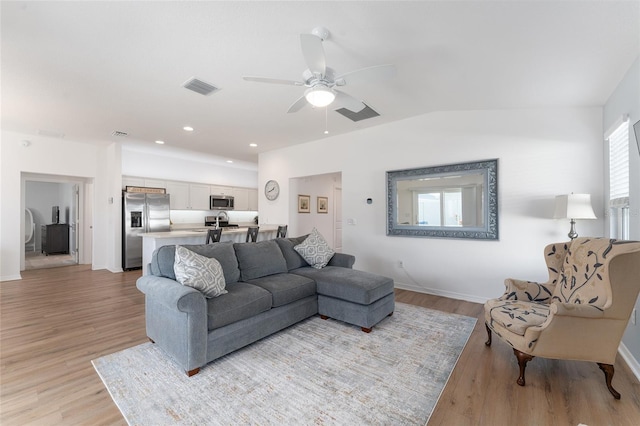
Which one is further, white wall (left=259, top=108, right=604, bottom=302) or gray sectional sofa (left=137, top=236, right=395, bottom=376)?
white wall (left=259, top=108, right=604, bottom=302)

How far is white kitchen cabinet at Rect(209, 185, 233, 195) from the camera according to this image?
7.89 m

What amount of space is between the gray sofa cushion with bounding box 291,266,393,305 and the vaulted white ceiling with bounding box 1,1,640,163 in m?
2.21

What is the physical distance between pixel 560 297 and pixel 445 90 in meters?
2.41

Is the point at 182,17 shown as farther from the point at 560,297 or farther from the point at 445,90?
the point at 560,297

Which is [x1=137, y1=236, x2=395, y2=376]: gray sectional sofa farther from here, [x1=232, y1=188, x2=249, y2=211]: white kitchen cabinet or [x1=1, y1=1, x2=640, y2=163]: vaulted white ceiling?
[x1=232, y1=188, x2=249, y2=211]: white kitchen cabinet

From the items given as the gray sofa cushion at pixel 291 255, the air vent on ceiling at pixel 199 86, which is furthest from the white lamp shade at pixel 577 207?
the air vent on ceiling at pixel 199 86

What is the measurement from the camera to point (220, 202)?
7879 mm

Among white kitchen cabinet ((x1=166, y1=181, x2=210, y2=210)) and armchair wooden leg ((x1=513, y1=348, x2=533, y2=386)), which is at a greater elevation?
white kitchen cabinet ((x1=166, y1=181, x2=210, y2=210))

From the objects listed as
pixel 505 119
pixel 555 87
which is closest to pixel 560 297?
pixel 555 87

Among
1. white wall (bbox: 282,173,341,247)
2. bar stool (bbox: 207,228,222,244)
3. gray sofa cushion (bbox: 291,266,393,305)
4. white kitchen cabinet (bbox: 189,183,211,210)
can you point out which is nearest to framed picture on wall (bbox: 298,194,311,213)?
white wall (bbox: 282,173,341,247)

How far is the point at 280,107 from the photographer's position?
12.6 ft

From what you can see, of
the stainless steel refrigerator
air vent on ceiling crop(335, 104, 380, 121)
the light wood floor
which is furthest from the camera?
the stainless steel refrigerator

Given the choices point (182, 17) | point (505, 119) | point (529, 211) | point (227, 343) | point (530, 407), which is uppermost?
point (182, 17)

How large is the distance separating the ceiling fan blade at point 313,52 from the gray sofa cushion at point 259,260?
213cm
